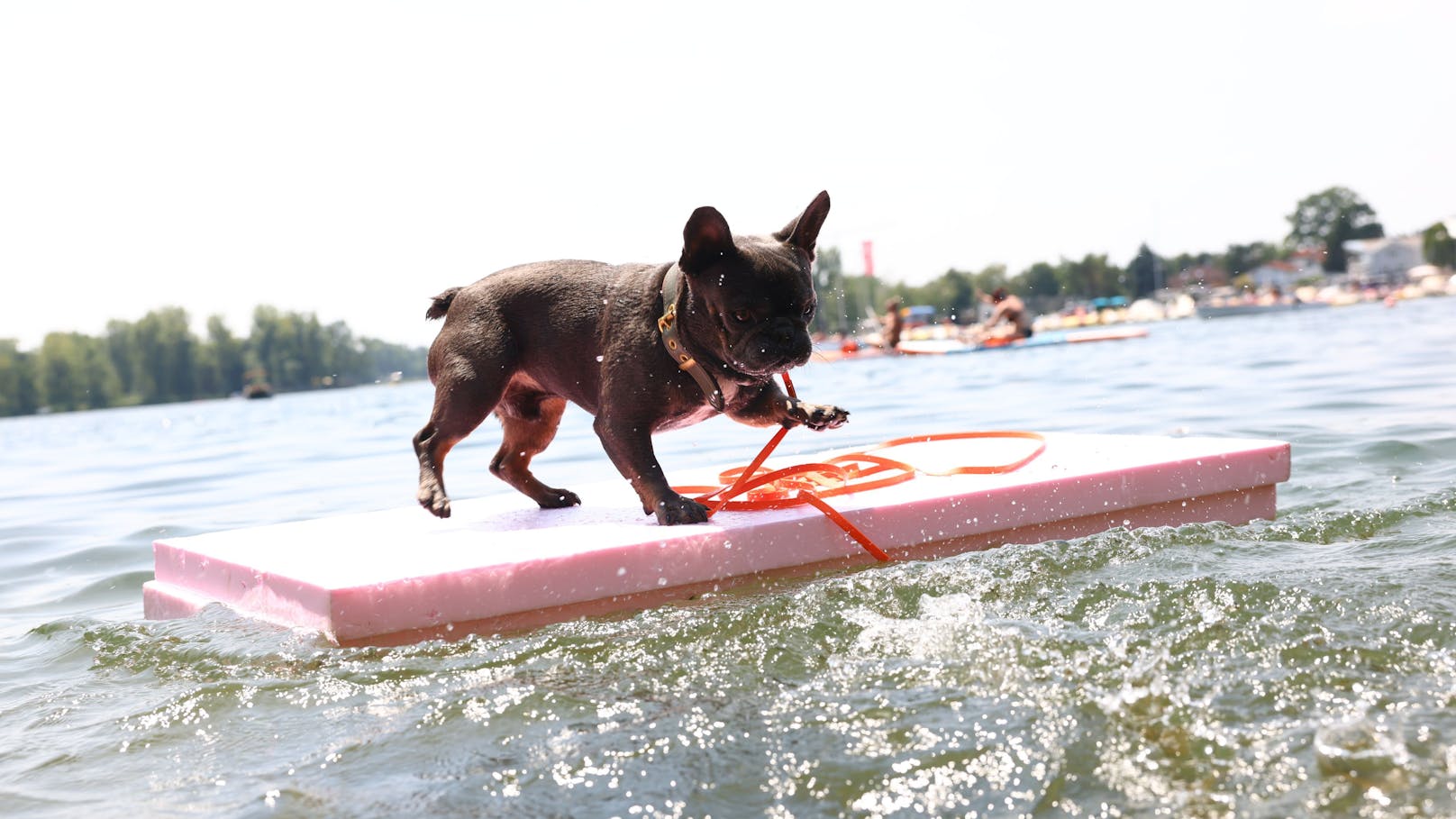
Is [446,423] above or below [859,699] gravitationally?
above

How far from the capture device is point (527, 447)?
14.4 feet

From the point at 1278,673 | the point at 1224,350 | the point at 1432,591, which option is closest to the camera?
the point at 1278,673

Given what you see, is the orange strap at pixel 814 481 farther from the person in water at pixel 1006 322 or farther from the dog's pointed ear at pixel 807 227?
the person in water at pixel 1006 322

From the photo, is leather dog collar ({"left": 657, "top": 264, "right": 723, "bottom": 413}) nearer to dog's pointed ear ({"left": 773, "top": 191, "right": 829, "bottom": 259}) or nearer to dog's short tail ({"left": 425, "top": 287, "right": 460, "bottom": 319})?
dog's pointed ear ({"left": 773, "top": 191, "right": 829, "bottom": 259})

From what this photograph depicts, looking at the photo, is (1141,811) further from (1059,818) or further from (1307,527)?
(1307,527)

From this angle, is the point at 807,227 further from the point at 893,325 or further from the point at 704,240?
Result: the point at 893,325

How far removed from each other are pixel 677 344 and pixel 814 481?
979 mm

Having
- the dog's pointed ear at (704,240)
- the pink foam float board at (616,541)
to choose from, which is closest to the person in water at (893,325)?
the pink foam float board at (616,541)

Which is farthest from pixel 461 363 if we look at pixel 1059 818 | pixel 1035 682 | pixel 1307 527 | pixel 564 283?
pixel 1307 527

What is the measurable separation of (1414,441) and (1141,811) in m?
6.35

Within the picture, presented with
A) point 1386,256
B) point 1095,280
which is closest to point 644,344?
point 1095,280

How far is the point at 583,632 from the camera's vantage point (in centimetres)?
321

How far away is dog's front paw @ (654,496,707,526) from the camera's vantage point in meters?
3.67

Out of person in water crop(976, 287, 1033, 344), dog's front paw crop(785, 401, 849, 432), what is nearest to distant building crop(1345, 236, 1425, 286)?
person in water crop(976, 287, 1033, 344)
